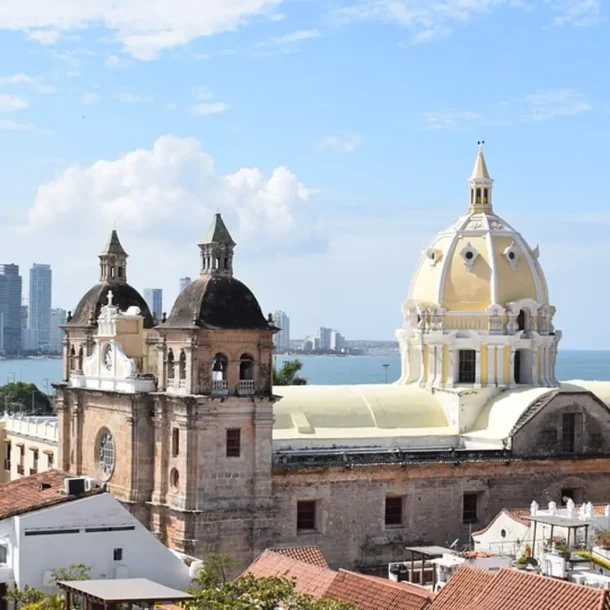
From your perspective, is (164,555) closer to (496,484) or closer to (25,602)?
(25,602)

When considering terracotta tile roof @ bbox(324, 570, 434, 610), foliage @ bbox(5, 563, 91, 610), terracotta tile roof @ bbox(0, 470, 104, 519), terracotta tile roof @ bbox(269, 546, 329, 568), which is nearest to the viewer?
foliage @ bbox(5, 563, 91, 610)

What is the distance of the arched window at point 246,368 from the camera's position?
52375 millimetres

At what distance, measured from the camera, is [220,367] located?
52500 mm

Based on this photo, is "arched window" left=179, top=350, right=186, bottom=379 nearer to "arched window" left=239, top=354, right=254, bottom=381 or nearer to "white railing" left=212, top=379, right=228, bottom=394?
"white railing" left=212, top=379, right=228, bottom=394

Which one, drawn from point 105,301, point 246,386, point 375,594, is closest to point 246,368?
point 246,386

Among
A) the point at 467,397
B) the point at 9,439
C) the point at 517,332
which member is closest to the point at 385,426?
the point at 467,397

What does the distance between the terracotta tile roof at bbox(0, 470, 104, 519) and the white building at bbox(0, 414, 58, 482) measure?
11793 mm

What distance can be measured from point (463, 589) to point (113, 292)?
2997 centimetres

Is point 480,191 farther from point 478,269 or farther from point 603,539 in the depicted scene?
point 603,539

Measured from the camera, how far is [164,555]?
42.4m

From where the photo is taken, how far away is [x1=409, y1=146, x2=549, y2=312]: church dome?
6334 centimetres

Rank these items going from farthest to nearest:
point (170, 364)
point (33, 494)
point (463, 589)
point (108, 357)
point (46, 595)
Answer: point (108, 357), point (170, 364), point (33, 494), point (46, 595), point (463, 589)

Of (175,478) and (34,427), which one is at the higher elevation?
(34,427)

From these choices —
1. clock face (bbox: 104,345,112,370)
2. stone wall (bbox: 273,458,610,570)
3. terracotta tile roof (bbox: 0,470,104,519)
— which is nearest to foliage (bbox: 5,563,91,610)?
terracotta tile roof (bbox: 0,470,104,519)
